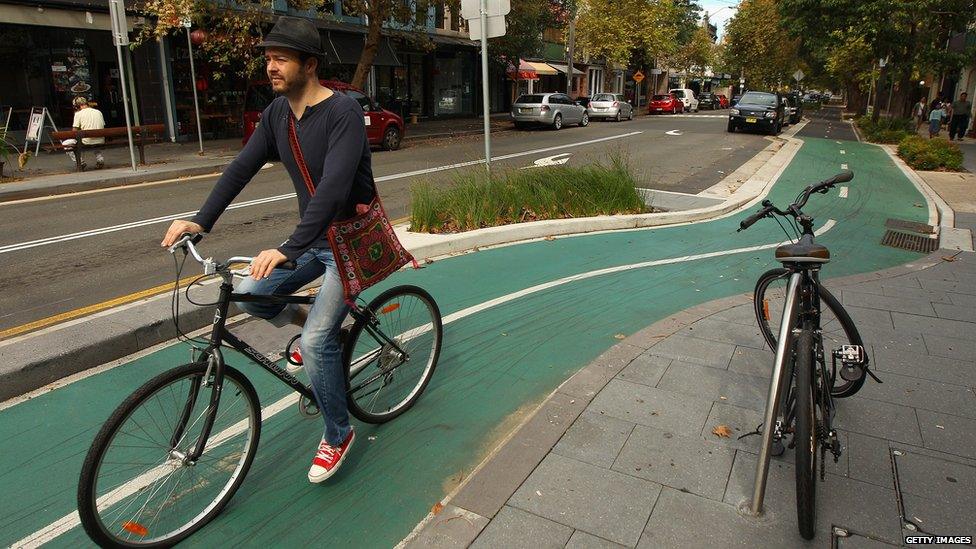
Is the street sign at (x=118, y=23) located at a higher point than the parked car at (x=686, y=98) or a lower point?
higher

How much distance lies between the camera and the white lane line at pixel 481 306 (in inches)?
110

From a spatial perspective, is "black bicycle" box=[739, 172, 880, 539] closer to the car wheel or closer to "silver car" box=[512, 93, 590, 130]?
the car wheel

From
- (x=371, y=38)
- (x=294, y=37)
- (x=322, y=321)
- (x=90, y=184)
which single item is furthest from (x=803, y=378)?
(x=371, y=38)

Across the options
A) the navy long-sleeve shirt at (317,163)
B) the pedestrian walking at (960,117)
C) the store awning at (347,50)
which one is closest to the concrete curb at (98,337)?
the navy long-sleeve shirt at (317,163)

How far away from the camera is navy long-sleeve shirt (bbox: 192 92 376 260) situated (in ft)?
9.20

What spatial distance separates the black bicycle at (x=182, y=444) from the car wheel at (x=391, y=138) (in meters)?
17.0

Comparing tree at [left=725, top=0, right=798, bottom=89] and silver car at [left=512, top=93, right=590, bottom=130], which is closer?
silver car at [left=512, top=93, right=590, bottom=130]

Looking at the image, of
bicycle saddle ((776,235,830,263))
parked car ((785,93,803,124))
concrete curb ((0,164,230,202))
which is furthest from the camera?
parked car ((785,93,803,124))


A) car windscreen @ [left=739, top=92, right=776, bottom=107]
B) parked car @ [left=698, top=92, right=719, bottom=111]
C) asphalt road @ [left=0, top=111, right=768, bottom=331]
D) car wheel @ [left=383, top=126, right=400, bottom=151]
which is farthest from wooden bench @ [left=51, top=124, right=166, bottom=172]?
parked car @ [left=698, top=92, right=719, bottom=111]

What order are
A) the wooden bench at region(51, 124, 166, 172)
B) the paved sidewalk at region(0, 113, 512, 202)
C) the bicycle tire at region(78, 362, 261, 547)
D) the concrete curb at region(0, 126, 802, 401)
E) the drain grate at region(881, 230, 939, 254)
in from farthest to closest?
the wooden bench at region(51, 124, 166, 172)
the paved sidewalk at region(0, 113, 512, 202)
the drain grate at region(881, 230, 939, 254)
the concrete curb at region(0, 126, 802, 401)
the bicycle tire at region(78, 362, 261, 547)

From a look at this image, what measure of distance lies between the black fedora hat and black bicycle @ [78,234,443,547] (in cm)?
90

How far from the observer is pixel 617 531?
2738 mm

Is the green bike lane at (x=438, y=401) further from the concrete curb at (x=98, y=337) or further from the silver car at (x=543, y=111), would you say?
the silver car at (x=543, y=111)

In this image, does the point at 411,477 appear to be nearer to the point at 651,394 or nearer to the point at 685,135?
the point at 651,394
